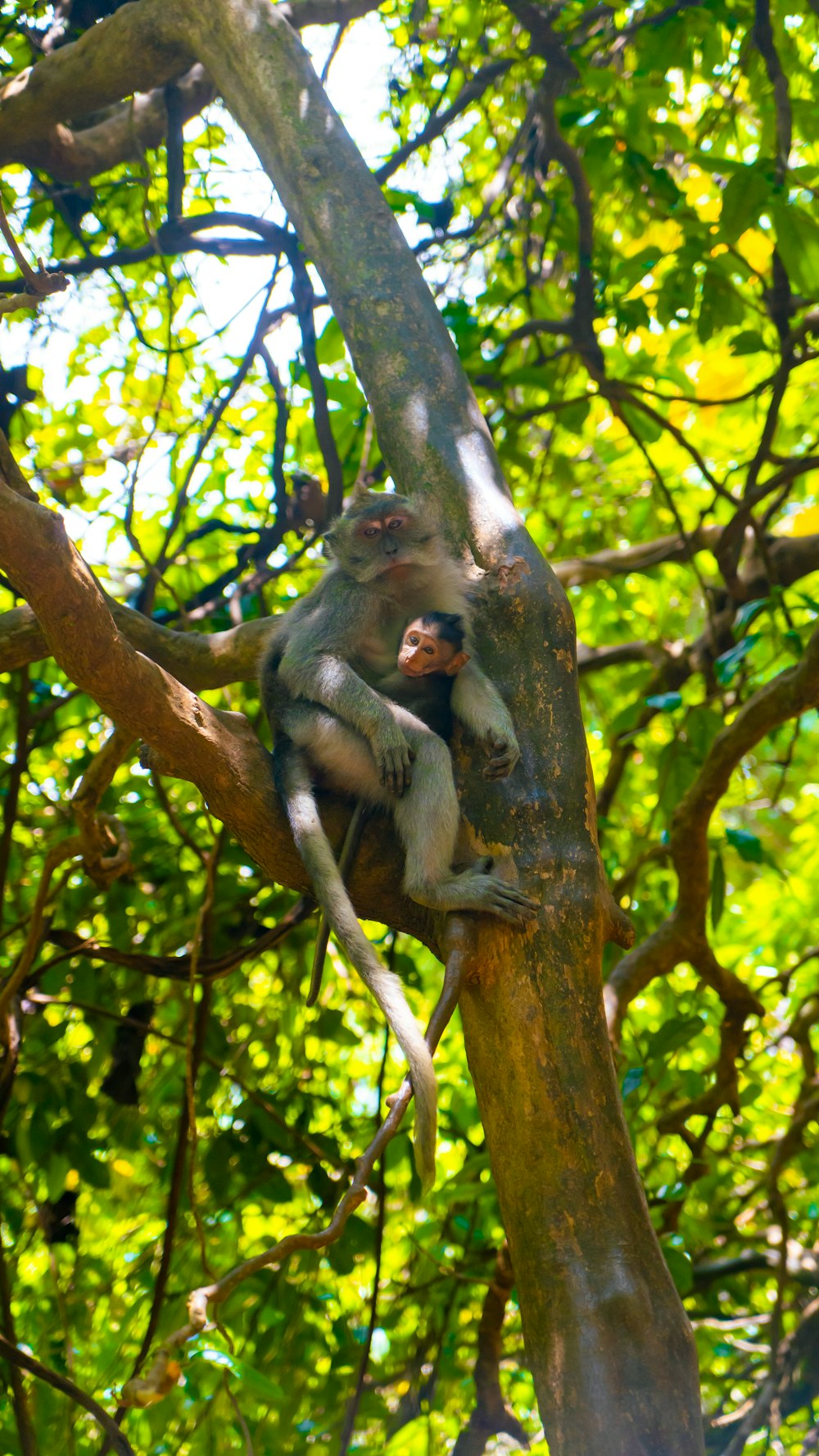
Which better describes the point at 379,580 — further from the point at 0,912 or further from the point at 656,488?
the point at 656,488

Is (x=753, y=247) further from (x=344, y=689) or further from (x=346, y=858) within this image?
(x=346, y=858)

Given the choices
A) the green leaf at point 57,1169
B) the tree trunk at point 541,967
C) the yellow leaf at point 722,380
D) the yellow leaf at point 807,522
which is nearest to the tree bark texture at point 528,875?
the tree trunk at point 541,967

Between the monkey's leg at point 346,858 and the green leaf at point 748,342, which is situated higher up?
the green leaf at point 748,342

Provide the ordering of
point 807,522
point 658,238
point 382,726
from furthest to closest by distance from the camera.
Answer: point 807,522, point 658,238, point 382,726

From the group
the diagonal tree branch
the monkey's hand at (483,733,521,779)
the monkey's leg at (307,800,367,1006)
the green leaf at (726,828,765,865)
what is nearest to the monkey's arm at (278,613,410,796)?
the monkey's leg at (307,800,367,1006)

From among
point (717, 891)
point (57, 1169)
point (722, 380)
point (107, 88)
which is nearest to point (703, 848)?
point (717, 891)

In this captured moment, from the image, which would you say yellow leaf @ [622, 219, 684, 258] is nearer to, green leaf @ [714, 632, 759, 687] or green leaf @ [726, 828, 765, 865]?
green leaf @ [714, 632, 759, 687]

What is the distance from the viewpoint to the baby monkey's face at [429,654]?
3.48m

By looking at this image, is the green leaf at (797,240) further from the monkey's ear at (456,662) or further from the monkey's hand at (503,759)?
the monkey's hand at (503,759)

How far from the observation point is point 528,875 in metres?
2.63

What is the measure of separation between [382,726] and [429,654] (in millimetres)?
326

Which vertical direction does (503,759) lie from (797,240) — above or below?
below

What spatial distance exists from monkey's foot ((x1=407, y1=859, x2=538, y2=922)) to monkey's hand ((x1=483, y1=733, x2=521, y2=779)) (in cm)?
22

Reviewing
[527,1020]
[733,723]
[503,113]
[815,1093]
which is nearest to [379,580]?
[733,723]
